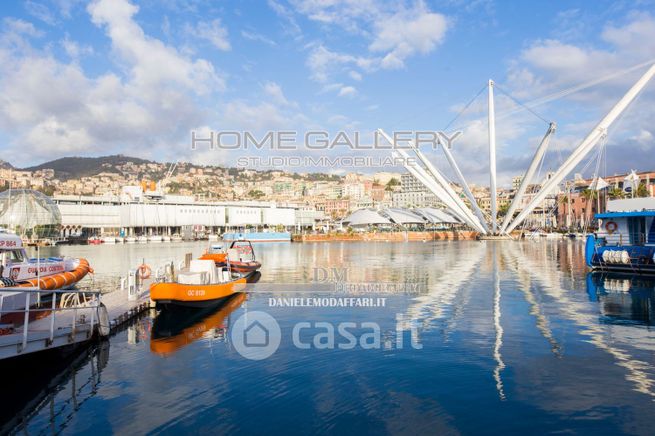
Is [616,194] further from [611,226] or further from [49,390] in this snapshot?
[49,390]

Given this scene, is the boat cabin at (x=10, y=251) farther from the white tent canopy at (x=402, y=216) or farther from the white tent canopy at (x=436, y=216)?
the white tent canopy at (x=436, y=216)

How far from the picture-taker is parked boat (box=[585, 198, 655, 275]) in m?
27.8

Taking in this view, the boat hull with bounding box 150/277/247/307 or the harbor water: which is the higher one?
the boat hull with bounding box 150/277/247/307

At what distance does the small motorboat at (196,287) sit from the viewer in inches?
670

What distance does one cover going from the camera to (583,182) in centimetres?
13900

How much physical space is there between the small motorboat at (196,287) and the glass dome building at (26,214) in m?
92.7

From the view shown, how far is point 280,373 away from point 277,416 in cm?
225

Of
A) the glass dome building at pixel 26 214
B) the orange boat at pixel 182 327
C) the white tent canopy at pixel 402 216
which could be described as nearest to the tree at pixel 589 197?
the white tent canopy at pixel 402 216

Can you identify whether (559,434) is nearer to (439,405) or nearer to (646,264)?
(439,405)

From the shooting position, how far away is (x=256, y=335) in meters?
14.5

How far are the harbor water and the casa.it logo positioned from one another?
184 mm

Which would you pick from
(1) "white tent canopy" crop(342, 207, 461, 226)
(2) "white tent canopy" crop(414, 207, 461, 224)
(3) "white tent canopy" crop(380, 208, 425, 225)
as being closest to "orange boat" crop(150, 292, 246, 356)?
(1) "white tent canopy" crop(342, 207, 461, 226)

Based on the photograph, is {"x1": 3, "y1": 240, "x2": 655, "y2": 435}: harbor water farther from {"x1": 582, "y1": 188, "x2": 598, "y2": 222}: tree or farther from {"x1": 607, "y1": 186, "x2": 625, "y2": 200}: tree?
{"x1": 582, "y1": 188, "x2": 598, "y2": 222}: tree

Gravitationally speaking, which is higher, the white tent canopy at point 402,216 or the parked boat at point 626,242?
the white tent canopy at point 402,216
